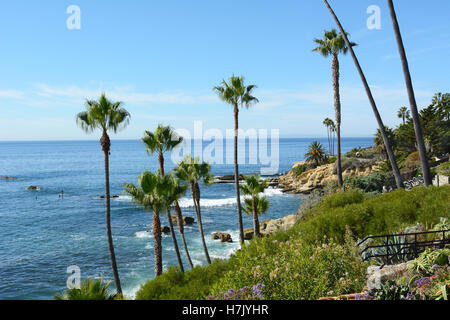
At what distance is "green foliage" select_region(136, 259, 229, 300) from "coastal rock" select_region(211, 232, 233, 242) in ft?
75.5

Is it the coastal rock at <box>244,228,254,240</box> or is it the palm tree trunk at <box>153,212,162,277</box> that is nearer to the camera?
the palm tree trunk at <box>153,212,162,277</box>

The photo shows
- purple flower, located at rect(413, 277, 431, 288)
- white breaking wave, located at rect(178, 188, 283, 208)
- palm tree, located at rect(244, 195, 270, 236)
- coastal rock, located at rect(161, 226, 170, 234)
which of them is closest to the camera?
purple flower, located at rect(413, 277, 431, 288)

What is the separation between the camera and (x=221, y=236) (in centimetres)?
3388

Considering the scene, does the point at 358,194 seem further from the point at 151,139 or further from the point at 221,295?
the point at 221,295

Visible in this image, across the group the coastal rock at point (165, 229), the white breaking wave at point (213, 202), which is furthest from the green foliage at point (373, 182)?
the white breaking wave at point (213, 202)

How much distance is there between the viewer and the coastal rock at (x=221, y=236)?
33375 mm

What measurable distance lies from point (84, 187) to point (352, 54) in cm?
6807

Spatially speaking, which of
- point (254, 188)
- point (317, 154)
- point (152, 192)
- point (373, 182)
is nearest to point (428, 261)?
point (152, 192)

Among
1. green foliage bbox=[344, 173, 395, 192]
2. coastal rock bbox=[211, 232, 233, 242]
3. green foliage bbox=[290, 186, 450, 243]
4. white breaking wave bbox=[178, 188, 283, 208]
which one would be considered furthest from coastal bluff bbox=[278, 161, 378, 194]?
green foliage bbox=[290, 186, 450, 243]

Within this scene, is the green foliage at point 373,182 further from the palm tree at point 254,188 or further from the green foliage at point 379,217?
the green foliage at point 379,217

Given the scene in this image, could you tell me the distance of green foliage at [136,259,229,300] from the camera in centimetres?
909

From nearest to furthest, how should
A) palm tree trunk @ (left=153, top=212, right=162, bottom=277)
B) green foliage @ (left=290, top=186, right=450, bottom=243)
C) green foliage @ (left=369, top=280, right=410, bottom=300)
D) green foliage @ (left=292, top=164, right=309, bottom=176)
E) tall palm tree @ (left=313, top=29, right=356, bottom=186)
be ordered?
1. green foliage @ (left=369, top=280, right=410, bottom=300)
2. green foliage @ (left=290, top=186, right=450, bottom=243)
3. palm tree trunk @ (left=153, top=212, right=162, bottom=277)
4. tall palm tree @ (left=313, top=29, right=356, bottom=186)
5. green foliage @ (left=292, top=164, right=309, bottom=176)

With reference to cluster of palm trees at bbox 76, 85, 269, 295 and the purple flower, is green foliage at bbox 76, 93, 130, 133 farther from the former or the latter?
the purple flower

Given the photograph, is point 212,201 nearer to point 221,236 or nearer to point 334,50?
point 221,236
